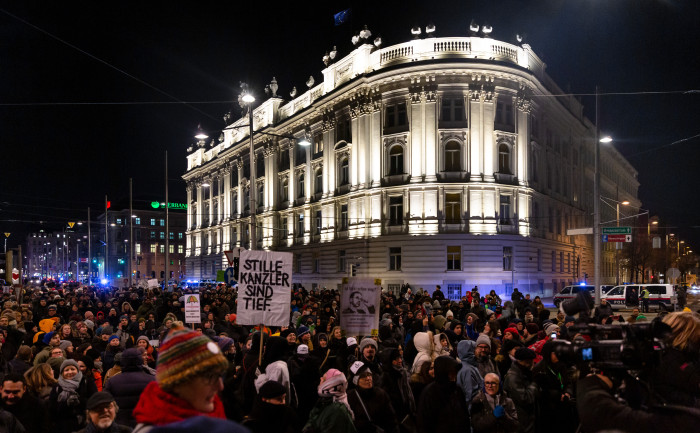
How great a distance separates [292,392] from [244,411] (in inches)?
25.7

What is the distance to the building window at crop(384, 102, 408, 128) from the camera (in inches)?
1655

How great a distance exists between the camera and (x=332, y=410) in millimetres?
5379

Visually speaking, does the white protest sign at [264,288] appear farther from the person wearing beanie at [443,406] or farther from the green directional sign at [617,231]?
the green directional sign at [617,231]

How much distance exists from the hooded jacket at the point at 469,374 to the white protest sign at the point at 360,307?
272 cm

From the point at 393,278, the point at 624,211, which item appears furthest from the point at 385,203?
the point at 624,211

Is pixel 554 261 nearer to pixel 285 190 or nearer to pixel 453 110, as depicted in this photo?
pixel 453 110

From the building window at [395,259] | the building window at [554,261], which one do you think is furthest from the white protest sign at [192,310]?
the building window at [554,261]

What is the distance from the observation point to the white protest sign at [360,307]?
10.0m

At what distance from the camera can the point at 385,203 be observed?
42062mm

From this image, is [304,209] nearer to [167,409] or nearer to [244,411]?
[244,411]

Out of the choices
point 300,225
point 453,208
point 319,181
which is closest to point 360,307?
point 453,208

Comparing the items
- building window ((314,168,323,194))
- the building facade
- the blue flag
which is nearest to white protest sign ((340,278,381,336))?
the building facade

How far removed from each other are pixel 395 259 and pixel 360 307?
31486 mm

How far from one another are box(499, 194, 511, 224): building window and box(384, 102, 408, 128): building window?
340 inches
